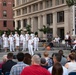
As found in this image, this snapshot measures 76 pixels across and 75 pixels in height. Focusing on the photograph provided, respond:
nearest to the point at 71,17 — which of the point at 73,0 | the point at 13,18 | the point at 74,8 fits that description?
the point at 74,8

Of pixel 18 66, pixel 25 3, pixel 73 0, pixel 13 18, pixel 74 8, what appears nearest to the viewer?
pixel 18 66

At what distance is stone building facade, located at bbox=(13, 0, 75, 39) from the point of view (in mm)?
56328

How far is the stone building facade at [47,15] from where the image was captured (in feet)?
185

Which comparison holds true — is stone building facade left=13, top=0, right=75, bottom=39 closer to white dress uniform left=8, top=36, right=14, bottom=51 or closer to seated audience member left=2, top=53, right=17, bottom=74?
white dress uniform left=8, top=36, right=14, bottom=51

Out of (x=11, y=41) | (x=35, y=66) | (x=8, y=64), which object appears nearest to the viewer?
(x=35, y=66)

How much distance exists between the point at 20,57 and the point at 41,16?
6152 cm

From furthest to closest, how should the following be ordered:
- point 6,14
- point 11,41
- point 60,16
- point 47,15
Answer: point 6,14 → point 47,15 → point 60,16 → point 11,41

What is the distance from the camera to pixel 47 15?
66562mm

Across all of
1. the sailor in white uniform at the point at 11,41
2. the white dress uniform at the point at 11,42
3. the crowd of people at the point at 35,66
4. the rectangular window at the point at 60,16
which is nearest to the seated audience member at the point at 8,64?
the crowd of people at the point at 35,66

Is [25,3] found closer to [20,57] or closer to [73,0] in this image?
[73,0]

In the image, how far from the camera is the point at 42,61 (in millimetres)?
9828

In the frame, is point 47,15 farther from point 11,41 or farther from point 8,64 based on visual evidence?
point 8,64

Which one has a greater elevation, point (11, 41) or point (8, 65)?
point (11, 41)

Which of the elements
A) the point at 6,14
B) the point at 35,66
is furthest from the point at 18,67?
the point at 6,14
